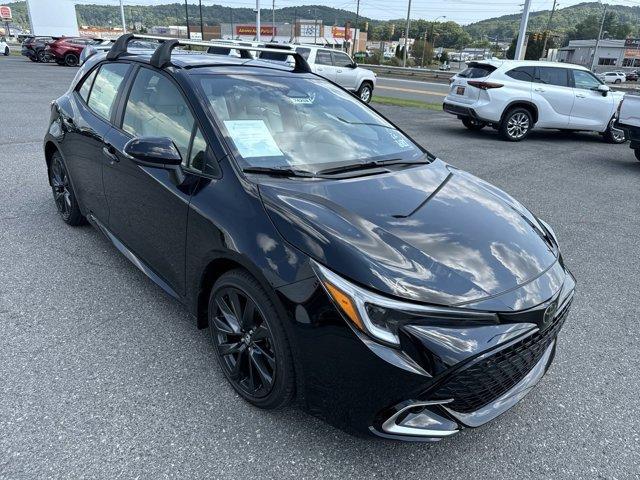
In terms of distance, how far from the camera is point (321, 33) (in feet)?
305

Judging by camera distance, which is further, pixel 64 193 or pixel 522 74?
pixel 522 74

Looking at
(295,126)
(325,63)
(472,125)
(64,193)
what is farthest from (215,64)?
(325,63)

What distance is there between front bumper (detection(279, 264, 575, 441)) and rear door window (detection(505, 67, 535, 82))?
9894mm

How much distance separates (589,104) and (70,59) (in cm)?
2753

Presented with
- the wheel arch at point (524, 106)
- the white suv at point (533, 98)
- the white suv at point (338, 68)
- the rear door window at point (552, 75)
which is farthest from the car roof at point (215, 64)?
the white suv at point (338, 68)

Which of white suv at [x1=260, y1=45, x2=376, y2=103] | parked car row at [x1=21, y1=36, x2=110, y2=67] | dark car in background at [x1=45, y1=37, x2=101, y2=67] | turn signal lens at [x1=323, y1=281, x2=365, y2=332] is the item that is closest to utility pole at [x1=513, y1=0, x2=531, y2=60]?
white suv at [x1=260, y1=45, x2=376, y2=103]

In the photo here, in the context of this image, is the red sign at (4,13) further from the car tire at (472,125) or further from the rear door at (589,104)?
the rear door at (589,104)

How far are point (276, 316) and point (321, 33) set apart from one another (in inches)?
3912

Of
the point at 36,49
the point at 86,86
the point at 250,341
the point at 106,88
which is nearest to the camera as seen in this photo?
the point at 250,341

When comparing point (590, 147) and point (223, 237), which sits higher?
point (223, 237)

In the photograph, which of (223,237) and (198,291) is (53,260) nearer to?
(198,291)

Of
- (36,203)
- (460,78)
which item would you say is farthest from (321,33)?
(36,203)

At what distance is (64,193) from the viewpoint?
4.53m

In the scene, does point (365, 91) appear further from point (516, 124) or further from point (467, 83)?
point (516, 124)
